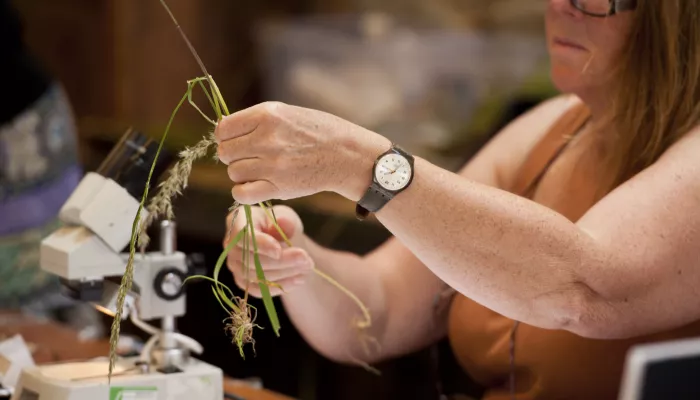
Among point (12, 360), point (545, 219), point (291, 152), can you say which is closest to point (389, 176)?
point (291, 152)

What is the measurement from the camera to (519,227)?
144 cm

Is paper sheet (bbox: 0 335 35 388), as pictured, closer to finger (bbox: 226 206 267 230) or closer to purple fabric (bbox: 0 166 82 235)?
finger (bbox: 226 206 267 230)

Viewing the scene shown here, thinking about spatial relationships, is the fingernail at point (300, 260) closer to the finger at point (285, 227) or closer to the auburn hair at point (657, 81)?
the finger at point (285, 227)

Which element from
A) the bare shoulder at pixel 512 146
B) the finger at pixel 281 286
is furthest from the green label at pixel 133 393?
the bare shoulder at pixel 512 146

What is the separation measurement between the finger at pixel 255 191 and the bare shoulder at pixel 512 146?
736mm

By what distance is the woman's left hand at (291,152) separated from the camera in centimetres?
135

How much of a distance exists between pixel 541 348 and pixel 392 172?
579 mm

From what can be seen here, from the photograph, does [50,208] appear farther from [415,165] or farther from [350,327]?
[415,165]

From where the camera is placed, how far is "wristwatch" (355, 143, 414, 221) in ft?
4.50

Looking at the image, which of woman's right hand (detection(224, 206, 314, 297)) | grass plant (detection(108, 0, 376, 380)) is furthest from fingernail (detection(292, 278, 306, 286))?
grass plant (detection(108, 0, 376, 380))

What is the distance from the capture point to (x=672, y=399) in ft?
3.51

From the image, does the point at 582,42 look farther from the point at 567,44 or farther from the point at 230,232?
the point at 230,232

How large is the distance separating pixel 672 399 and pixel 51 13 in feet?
14.5

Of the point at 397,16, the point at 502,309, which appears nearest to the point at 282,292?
the point at 502,309
